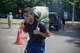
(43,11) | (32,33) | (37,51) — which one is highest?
(43,11)

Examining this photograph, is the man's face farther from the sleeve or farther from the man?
the sleeve

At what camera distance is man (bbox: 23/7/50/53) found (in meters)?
4.72

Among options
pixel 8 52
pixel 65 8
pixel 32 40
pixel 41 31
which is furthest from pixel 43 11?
pixel 65 8

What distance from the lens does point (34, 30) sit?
4.81m

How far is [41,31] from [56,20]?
19.3 m

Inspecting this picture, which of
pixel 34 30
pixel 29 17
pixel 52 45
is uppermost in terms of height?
pixel 29 17

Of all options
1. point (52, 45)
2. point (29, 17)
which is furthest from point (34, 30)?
point (52, 45)

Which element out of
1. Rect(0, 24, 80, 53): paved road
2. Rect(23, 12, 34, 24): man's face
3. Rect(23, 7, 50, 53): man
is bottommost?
Rect(0, 24, 80, 53): paved road

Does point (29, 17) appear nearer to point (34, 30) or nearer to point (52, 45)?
point (34, 30)

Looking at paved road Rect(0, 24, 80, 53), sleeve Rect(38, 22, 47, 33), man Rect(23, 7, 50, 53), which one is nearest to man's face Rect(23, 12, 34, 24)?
man Rect(23, 7, 50, 53)

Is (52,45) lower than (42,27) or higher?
lower

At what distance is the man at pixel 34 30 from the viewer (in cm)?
472

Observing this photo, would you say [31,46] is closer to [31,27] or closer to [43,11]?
[31,27]

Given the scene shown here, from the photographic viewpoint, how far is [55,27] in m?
23.4
